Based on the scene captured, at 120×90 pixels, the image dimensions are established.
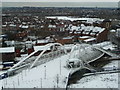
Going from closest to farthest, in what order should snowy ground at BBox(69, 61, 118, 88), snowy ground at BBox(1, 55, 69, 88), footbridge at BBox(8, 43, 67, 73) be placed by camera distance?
snowy ground at BBox(1, 55, 69, 88) < snowy ground at BBox(69, 61, 118, 88) < footbridge at BBox(8, 43, 67, 73)

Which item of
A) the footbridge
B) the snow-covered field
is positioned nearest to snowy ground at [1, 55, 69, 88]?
the snow-covered field

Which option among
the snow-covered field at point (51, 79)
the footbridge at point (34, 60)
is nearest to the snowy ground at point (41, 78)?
the snow-covered field at point (51, 79)

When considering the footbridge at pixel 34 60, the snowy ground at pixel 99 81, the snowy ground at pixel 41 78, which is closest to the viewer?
the snowy ground at pixel 41 78

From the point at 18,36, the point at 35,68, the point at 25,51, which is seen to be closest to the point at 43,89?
the point at 35,68

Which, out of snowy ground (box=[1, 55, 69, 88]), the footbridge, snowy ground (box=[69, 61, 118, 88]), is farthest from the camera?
the footbridge

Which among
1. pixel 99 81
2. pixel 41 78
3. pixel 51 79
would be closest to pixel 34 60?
pixel 41 78

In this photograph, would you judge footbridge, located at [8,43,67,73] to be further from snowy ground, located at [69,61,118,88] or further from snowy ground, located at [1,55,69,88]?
snowy ground, located at [69,61,118,88]

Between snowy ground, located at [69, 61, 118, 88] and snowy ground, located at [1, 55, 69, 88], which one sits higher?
snowy ground, located at [1, 55, 69, 88]

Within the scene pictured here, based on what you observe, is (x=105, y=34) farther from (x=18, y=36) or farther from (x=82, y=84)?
(x=82, y=84)

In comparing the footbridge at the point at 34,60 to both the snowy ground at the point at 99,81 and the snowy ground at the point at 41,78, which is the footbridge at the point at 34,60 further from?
the snowy ground at the point at 99,81

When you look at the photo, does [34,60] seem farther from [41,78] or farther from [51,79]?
[51,79]

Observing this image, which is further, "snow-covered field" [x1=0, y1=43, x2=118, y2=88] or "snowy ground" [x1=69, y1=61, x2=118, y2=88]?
"snowy ground" [x1=69, y1=61, x2=118, y2=88]
